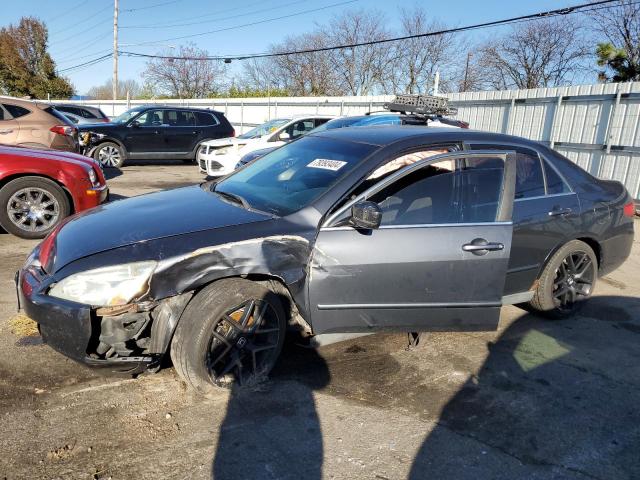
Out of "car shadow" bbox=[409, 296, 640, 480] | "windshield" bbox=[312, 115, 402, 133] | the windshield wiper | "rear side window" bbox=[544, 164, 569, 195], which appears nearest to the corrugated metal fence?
"windshield" bbox=[312, 115, 402, 133]

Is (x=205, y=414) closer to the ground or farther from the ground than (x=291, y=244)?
closer to the ground

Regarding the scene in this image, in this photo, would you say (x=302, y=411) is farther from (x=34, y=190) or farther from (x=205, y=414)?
(x=34, y=190)

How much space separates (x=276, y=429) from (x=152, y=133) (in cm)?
1285

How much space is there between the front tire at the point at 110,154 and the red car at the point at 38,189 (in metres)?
7.53

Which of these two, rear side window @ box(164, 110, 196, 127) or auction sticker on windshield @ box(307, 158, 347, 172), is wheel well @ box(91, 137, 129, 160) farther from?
auction sticker on windshield @ box(307, 158, 347, 172)

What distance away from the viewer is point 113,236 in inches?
119

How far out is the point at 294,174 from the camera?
3.80 m

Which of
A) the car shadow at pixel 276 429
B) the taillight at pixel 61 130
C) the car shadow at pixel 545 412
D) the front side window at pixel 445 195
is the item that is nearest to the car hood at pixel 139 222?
the front side window at pixel 445 195

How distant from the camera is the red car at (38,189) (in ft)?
20.0

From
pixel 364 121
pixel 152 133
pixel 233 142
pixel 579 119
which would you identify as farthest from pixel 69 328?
pixel 152 133

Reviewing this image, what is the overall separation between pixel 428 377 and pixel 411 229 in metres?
1.05

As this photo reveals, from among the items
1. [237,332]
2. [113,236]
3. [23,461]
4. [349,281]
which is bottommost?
[23,461]

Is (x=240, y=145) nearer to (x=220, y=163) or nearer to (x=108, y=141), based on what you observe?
(x=220, y=163)

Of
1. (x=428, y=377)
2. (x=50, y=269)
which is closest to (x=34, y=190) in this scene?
(x=50, y=269)
